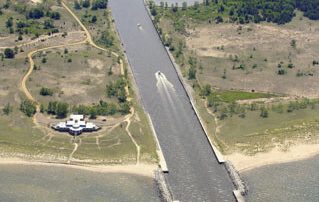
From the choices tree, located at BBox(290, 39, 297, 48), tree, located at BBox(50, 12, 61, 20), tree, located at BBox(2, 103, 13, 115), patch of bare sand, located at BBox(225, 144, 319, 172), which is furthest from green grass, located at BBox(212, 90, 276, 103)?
tree, located at BBox(50, 12, 61, 20)

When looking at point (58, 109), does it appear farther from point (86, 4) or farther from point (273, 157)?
point (86, 4)

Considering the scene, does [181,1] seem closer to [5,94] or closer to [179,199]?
[5,94]

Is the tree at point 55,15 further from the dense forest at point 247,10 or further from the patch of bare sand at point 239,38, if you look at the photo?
the patch of bare sand at point 239,38

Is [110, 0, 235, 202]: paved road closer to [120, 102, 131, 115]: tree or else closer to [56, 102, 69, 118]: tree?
[120, 102, 131, 115]: tree

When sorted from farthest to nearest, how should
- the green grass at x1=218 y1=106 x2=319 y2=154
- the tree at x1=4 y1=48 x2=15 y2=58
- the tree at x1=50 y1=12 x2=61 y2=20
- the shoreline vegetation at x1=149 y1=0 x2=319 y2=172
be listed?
1. the tree at x1=50 y1=12 x2=61 y2=20
2. the tree at x1=4 y1=48 x2=15 y2=58
3. the shoreline vegetation at x1=149 y1=0 x2=319 y2=172
4. the green grass at x1=218 y1=106 x2=319 y2=154

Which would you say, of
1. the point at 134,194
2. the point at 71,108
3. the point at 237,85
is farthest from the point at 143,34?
the point at 134,194

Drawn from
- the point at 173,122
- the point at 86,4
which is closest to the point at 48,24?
the point at 86,4

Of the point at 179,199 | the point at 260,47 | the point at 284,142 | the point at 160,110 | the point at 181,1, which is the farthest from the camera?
the point at 181,1
